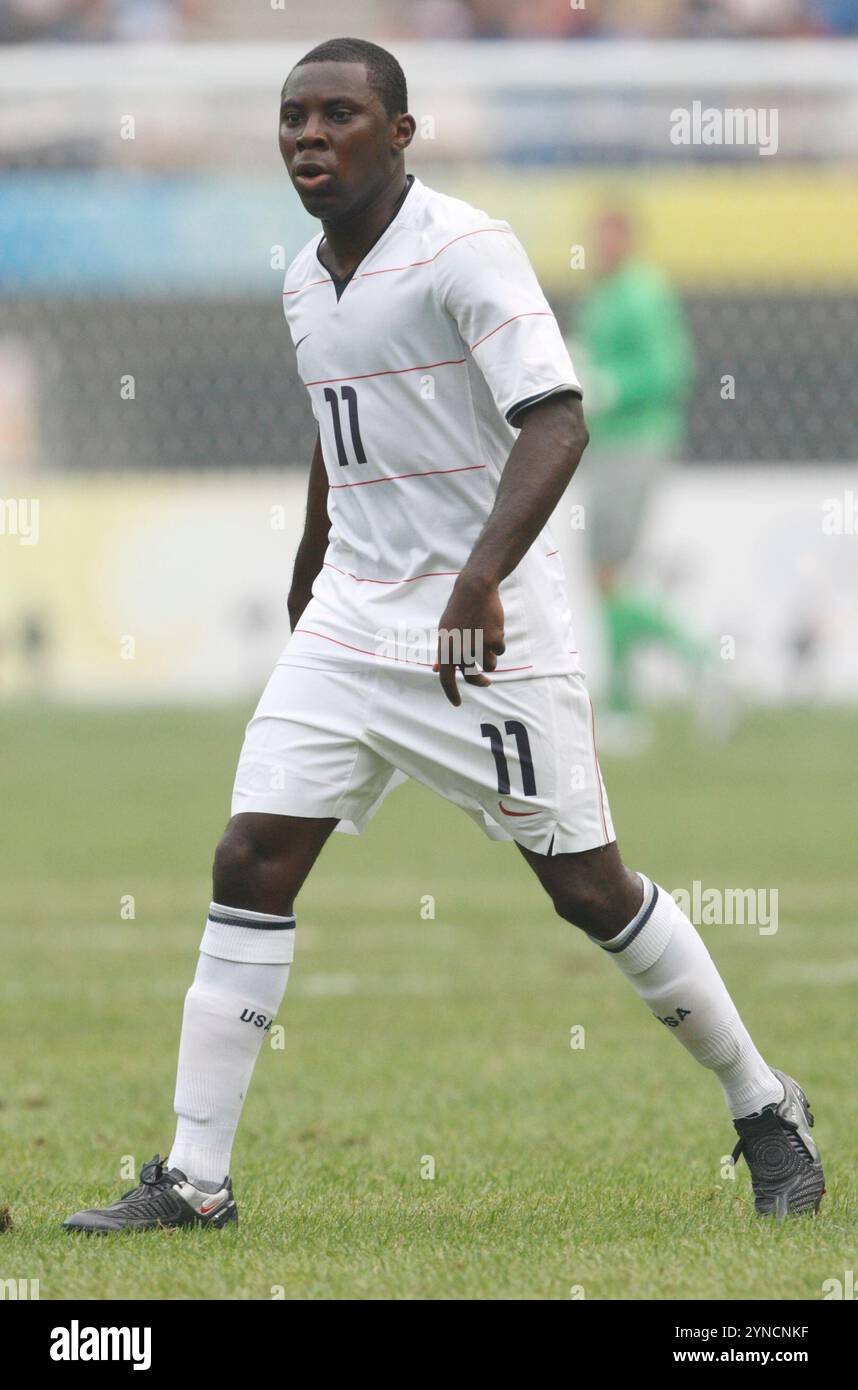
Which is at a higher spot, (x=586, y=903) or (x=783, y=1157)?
(x=586, y=903)

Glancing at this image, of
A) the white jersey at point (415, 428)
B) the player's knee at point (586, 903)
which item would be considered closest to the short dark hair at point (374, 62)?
the white jersey at point (415, 428)

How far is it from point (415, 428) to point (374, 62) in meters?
0.63

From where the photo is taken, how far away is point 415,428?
3.79 metres

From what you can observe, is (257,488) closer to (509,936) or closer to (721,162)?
(721,162)

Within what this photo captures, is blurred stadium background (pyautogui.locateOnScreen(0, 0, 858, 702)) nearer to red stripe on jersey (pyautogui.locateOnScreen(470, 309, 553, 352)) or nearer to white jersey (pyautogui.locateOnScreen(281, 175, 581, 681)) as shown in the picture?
white jersey (pyautogui.locateOnScreen(281, 175, 581, 681))

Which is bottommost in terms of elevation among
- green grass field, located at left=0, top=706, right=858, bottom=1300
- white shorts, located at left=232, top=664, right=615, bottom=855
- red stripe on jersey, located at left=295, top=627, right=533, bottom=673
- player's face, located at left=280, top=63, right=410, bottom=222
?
green grass field, located at left=0, top=706, right=858, bottom=1300

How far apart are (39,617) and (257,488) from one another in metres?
1.76

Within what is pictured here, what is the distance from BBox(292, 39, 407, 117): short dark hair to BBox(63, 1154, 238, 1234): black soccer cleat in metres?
1.89

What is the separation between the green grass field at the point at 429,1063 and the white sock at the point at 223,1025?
17 cm

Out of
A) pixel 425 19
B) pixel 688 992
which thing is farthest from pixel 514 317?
pixel 425 19

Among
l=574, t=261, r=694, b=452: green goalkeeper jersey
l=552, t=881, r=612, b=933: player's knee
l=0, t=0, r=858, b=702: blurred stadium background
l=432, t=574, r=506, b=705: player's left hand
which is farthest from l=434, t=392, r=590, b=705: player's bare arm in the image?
l=0, t=0, r=858, b=702: blurred stadium background

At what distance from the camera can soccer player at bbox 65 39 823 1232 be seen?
12.3 feet

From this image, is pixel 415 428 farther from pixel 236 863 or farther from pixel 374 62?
pixel 236 863

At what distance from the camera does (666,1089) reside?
5.24m
